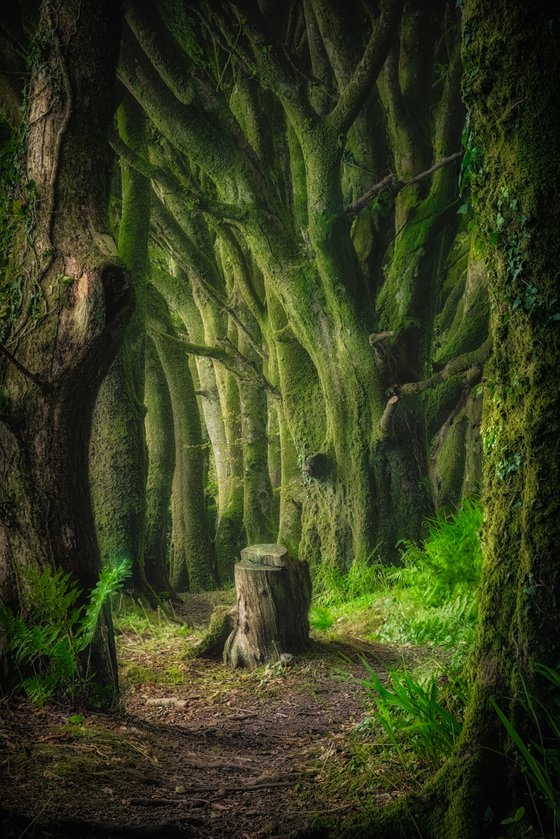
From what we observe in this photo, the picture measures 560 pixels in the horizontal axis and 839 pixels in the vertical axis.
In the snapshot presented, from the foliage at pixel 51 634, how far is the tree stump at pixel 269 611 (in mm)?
2114

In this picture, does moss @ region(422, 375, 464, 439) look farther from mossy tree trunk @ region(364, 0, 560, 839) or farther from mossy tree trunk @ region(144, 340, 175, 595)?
mossy tree trunk @ region(364, 0, 560, 839)

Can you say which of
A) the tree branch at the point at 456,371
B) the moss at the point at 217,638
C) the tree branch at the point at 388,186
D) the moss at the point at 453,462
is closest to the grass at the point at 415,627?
the moss at the point at 217,638

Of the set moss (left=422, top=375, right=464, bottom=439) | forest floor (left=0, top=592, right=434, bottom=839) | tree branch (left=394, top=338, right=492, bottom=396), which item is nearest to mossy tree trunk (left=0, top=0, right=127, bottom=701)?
forest floor (left=0, top=592, right=434, bottom=839)

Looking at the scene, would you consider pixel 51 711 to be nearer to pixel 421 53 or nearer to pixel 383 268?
pixel 383 268

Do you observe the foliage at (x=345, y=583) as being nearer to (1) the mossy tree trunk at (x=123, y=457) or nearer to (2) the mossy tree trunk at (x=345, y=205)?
(2) the mossy tree trunk at (x=345, y=205)

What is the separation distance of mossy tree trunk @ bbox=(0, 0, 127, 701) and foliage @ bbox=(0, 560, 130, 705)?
0.17 meters

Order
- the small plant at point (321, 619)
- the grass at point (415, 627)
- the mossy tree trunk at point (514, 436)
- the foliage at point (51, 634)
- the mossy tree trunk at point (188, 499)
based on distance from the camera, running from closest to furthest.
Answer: the mossy tree trunk at point (514, 436) → the grass at point (415, 627) → the foliage at point (51, 634) → the small plant at point (321, 619) → the mossy tree trunk at point (188, 499)

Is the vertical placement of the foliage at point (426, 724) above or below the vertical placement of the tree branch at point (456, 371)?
below

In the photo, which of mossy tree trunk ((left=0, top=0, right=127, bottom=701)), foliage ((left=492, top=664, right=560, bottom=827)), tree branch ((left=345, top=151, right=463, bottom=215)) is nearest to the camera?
foliage ((left=492, top=664, right=560, bottom=827))

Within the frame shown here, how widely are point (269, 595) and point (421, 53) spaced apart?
791 centimetres

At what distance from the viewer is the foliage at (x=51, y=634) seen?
4.17m

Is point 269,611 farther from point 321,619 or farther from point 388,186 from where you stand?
point 388,186

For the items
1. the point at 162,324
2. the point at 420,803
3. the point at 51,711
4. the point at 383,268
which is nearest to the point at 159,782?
the point at 51,711

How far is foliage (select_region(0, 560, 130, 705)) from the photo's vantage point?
4168 millimetres
